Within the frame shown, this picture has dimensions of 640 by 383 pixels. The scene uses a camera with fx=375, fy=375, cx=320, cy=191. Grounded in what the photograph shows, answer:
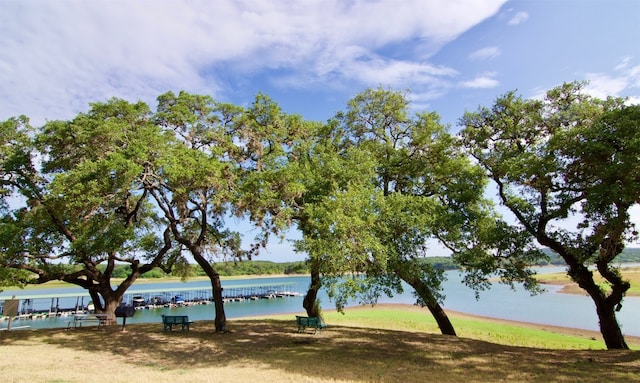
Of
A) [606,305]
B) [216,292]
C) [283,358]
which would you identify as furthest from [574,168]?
[216,292]

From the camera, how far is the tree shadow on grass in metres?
9.12

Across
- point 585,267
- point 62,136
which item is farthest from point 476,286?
point 62,136

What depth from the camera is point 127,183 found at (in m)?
12.2

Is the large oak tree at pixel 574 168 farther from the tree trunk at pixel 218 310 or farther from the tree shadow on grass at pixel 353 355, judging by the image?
the tree trunk at pixel 218 310

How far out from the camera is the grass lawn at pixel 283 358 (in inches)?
342

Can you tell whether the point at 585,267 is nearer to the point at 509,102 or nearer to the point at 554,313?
the point at 509,102

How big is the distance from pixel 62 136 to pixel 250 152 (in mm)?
7057

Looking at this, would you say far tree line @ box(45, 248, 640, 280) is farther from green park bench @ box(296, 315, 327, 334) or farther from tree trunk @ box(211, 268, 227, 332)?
green park bench @ box(296, 315, 327, 334)

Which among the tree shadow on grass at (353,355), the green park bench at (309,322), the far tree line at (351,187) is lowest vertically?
the tree shadow on grass at (353,355)

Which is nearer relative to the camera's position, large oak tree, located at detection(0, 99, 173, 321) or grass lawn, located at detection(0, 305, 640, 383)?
grass lawn, located at detection(0, 305, 640, 383)

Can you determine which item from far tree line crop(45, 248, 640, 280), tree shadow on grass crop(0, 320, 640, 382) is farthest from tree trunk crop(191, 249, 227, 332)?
far tree line crop(45, 248, 640, 280)

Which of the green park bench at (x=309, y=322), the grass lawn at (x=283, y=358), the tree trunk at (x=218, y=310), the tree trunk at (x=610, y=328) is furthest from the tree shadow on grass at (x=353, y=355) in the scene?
the tree trunk at (x=610, y=328)

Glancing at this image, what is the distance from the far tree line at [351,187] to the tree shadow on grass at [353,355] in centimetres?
171

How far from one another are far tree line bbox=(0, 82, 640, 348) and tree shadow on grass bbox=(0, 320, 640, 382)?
171cm
